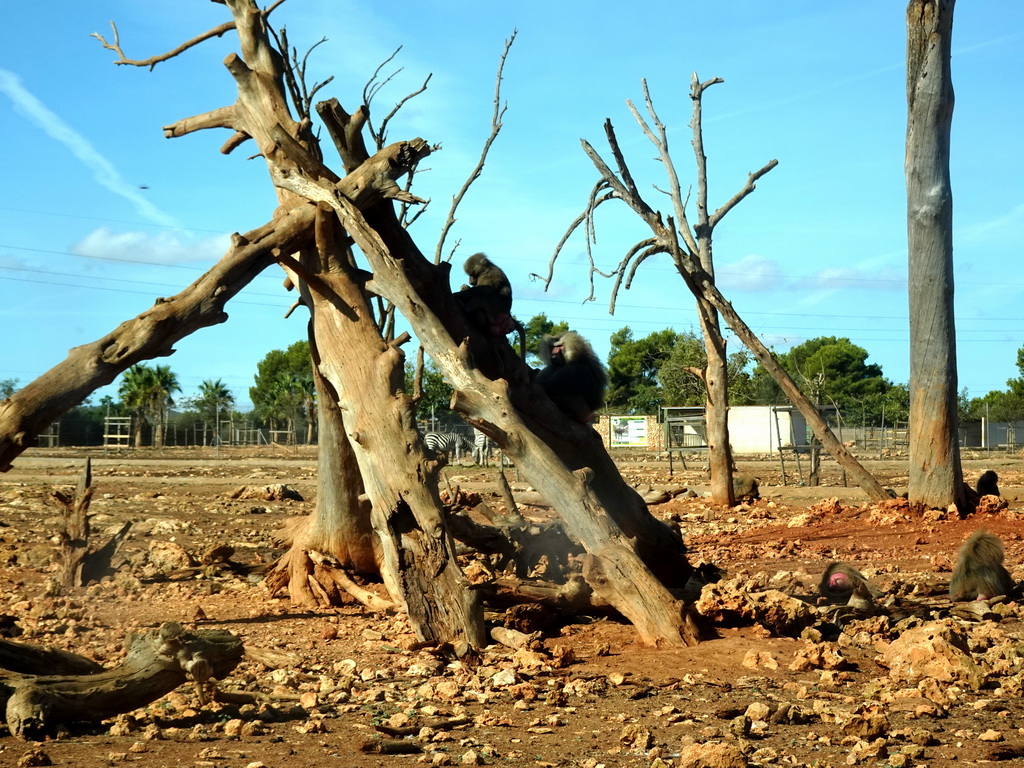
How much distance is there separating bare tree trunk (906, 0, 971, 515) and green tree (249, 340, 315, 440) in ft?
139

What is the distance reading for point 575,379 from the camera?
777 cm

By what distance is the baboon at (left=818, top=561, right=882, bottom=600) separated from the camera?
698 cm

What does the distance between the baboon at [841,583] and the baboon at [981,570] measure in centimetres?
60

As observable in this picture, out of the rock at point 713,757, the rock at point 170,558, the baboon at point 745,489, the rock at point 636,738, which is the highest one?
the baboon at point 745,489

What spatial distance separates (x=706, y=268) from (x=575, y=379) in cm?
748

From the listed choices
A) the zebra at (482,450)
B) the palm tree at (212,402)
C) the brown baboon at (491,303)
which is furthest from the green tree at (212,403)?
the brown baboon at (491,303)

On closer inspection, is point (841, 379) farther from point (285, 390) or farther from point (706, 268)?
point (706, 268)

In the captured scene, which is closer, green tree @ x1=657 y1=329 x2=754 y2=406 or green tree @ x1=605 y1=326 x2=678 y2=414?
green tree @ x1=657 y1=329 x2=754 y2=406

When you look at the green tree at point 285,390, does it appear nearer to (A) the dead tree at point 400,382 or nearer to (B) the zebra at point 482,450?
(B) the zebra at point 482,450

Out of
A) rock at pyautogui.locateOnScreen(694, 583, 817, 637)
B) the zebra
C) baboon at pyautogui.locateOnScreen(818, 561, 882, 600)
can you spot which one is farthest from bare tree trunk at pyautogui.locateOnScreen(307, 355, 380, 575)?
the zebra

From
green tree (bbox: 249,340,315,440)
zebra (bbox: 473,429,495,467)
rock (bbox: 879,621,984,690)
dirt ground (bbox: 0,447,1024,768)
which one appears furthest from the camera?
green tree (bbox: 249,340,315,440)

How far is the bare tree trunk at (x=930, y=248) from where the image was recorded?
1158 centimetres

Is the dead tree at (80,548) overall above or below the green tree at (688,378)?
below

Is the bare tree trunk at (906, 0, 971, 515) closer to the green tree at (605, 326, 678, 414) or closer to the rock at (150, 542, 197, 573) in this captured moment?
the rock at (150, 542, 197, 573)
